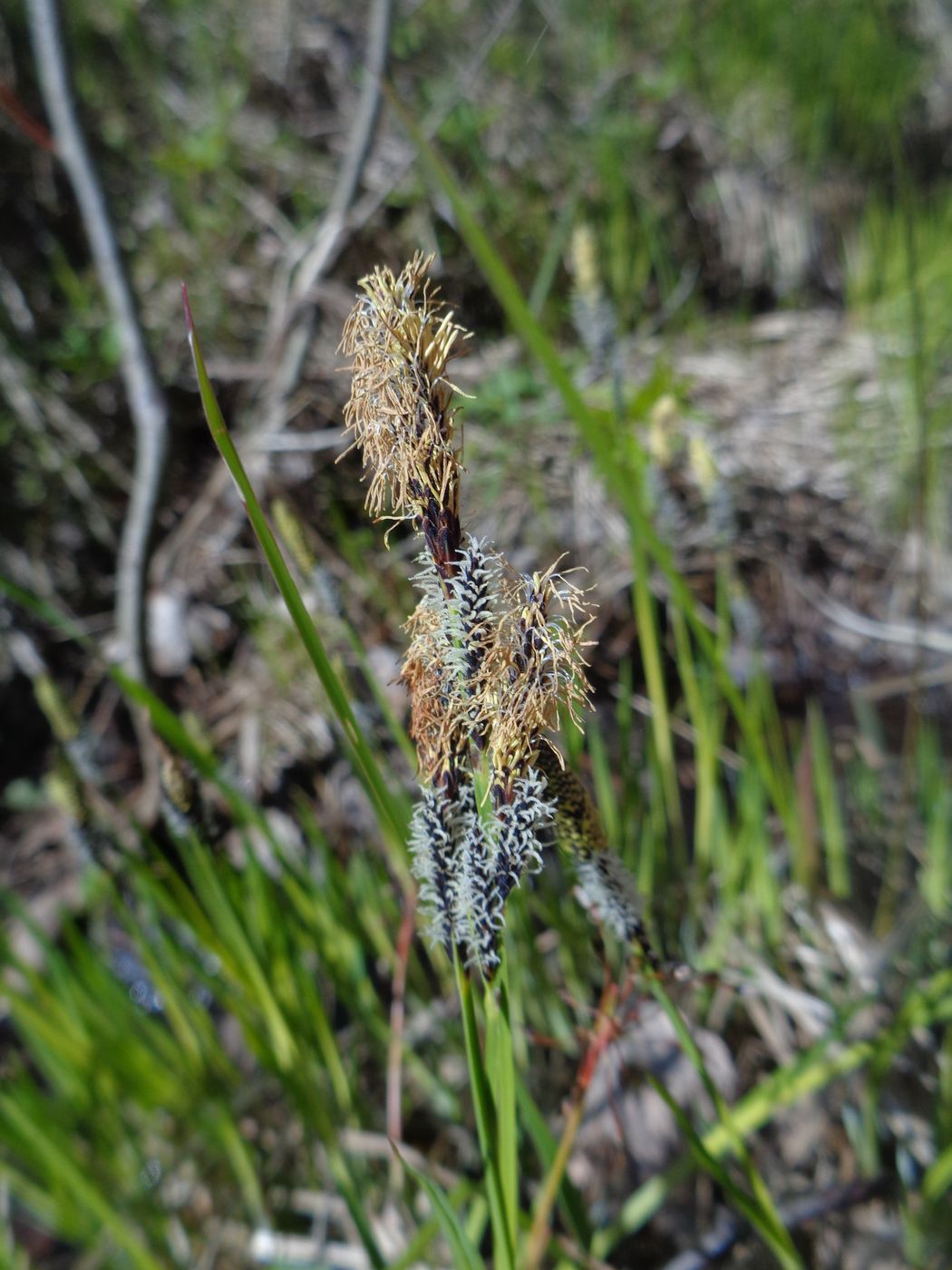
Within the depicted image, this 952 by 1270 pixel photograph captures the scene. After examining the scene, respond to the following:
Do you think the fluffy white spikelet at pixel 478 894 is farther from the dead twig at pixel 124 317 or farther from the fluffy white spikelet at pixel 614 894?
the dead twig at pixel 124 317

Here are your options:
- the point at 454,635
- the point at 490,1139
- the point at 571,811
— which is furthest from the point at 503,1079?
the point at 454,635

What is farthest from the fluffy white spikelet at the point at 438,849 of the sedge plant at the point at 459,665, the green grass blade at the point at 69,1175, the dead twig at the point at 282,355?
the dead twig at the point at 282,355

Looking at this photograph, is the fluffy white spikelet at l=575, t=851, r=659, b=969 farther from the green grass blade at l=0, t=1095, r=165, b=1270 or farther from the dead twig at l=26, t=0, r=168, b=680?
the dead twig at l=26, t=0, r=168, b=680

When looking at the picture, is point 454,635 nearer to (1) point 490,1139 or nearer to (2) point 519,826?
(2) point 519,826

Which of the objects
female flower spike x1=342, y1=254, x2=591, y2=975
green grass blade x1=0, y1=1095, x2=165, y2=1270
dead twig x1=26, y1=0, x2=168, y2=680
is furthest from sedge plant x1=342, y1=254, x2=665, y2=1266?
dead twig x1=26, y1=0, x2=168, y2=680

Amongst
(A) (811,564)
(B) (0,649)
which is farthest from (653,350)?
(B) (0,649)

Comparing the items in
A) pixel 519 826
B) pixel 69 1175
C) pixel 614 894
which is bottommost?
pixel 69 1175
